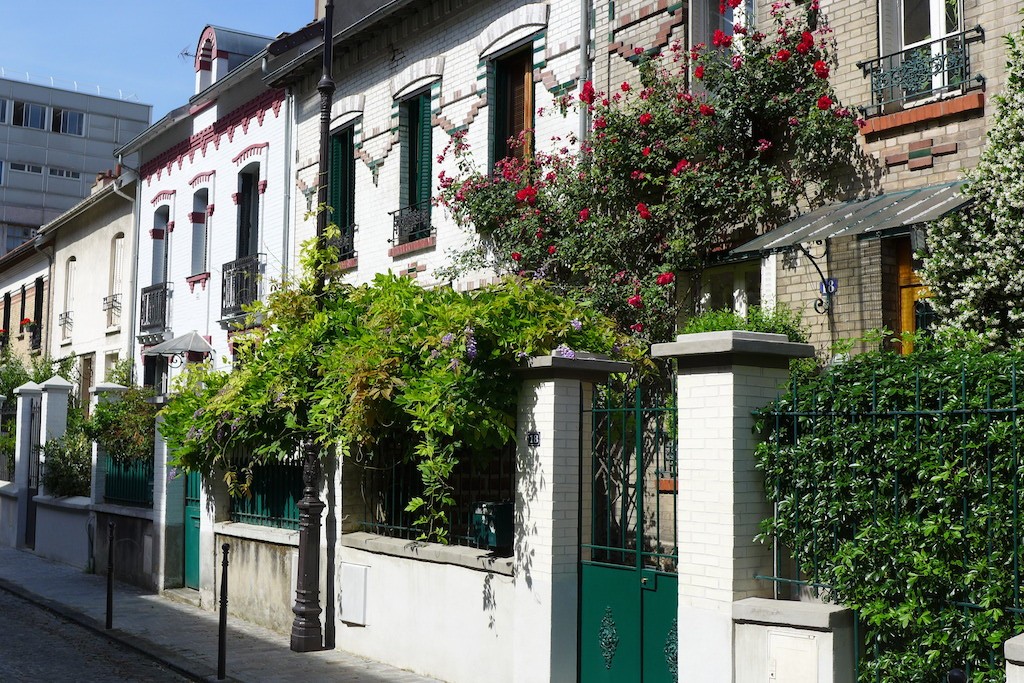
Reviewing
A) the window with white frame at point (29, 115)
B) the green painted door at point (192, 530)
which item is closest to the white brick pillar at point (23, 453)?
the green painted door at point (192, 530)

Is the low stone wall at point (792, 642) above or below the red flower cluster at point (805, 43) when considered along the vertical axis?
below

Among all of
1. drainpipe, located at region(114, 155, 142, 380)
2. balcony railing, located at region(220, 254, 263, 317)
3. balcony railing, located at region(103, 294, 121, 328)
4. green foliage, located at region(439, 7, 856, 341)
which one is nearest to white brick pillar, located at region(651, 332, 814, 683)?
green foliage, located at region(439, 7, 856, 341)

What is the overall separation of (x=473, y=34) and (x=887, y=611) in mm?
11196

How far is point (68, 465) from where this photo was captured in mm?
19859

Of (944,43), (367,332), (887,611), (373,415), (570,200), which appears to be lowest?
(887,611)

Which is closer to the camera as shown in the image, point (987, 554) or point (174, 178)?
point (987, 554)

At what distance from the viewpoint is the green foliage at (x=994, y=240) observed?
29.2 ft

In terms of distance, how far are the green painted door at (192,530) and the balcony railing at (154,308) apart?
29.5 ft

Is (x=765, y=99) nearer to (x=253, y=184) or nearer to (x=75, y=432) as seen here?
(x=253, y=184)

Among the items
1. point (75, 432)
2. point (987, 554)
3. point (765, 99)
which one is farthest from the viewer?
point (75, 432)

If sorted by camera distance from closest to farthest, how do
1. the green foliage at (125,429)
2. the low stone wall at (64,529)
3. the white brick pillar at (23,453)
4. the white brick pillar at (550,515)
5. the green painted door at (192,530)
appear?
the white brick pillar at (550,515) < the green painted door at (192,530) < the green foliage at (125,429) < the low stone wall at (64,529) < the white brick pillar at (23,453)

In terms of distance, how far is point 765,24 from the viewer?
1154 centimetres

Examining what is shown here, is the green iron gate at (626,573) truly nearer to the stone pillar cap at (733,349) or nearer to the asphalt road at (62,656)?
the stone pillar cap at (733,349)

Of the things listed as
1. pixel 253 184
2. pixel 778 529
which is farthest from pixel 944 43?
pixel 253 184
